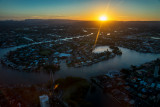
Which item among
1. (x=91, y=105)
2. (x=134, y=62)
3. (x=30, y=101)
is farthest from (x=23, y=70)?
(x=134, y=62)

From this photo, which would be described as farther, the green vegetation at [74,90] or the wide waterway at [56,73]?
the wide waterway at [56,73]

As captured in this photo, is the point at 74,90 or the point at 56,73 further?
the point at 56,73

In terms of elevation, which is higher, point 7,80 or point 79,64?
point 79,64

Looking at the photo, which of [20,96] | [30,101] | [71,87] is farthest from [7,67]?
[71,87]

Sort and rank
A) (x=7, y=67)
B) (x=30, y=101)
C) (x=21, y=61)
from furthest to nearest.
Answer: (x=21, y=61)
(x=7, y=67)
(x=30, y=101)

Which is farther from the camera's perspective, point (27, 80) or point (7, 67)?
point (7, 67)

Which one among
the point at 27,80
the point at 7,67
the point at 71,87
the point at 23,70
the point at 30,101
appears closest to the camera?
the point at 30,101

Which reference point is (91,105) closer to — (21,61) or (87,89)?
(87,89)

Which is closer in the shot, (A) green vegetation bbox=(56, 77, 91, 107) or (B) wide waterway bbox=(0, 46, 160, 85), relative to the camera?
(A) green vegetation bbox=(56, 77, 91, 107)

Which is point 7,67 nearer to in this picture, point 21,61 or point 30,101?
point 21,61
